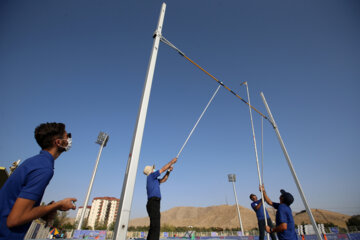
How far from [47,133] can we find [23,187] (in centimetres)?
51

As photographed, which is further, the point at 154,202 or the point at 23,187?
Result: the point at 154,202

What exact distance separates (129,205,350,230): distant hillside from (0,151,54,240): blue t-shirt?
7230cm

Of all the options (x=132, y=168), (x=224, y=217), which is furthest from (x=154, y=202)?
(x=224, y=217)

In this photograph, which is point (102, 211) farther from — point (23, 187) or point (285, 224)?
point (23, 187)

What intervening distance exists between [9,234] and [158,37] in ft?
12.0

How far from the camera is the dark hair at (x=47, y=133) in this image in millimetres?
1456

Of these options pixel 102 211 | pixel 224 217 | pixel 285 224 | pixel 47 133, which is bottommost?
pixel 285 224

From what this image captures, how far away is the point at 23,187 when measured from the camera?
1.13 metres

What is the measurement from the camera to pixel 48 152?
1413 millimetres

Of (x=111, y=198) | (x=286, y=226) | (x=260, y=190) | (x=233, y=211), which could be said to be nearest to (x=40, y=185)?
(x=286, y=226)

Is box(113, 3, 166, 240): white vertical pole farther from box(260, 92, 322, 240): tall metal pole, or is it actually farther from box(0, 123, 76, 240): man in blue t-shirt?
box(260, 92, 322, 240): tall metal pole

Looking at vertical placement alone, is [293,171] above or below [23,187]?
above

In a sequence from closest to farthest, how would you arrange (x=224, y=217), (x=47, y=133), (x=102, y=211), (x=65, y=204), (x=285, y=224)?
(x=65, y=204) < (x=47, y=133) < (x=285, y=224) < (x=224, y=217) < (x=102, y=211)

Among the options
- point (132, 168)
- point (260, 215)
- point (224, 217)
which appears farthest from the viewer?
point (224, 217)
